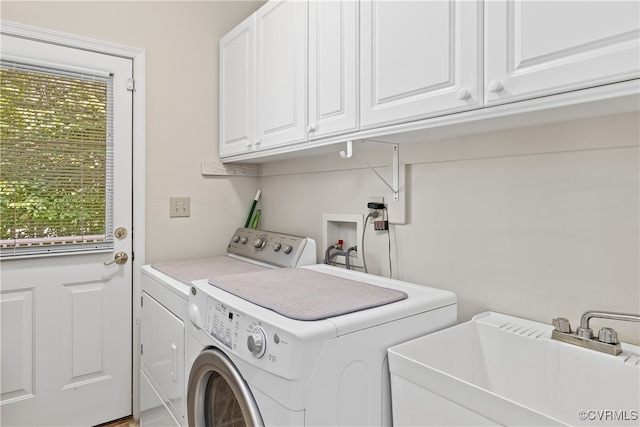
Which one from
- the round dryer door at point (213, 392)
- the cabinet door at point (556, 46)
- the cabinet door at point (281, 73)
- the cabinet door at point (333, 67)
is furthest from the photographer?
the cabinet door at point (281, 73)

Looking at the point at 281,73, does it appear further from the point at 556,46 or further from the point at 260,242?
the point at 556,46

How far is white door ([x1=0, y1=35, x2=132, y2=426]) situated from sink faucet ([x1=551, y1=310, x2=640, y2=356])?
1992 millimetres

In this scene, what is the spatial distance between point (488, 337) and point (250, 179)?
1.75 meters

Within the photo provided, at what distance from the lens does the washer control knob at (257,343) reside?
1.00 m

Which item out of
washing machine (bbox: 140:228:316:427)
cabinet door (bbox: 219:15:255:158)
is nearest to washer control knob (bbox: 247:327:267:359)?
washing machine (bbox: 140:228:316:427)

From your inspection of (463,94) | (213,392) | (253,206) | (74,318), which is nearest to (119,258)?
(74,318)

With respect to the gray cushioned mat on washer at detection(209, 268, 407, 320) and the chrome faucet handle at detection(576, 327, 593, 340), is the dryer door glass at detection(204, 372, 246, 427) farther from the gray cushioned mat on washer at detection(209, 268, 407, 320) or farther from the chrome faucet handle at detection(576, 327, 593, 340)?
the chrome faucet handle at detection(576, 327, 593, 340)

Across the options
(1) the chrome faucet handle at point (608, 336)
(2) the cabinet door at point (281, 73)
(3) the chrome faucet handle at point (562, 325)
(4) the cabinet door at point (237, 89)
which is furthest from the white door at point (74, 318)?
(1) the chrome faucet handle at point (608, 336)

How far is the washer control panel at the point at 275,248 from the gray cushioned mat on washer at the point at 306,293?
0.21m

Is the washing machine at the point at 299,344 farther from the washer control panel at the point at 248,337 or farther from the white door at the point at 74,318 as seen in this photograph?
the white door at the point at 74,318

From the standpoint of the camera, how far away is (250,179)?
2521 millimetres

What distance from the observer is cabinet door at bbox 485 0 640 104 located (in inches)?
31.1

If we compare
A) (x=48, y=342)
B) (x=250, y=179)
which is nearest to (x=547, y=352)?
(x=250, y=179)

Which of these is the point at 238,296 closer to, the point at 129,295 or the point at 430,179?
the point at 430,179
